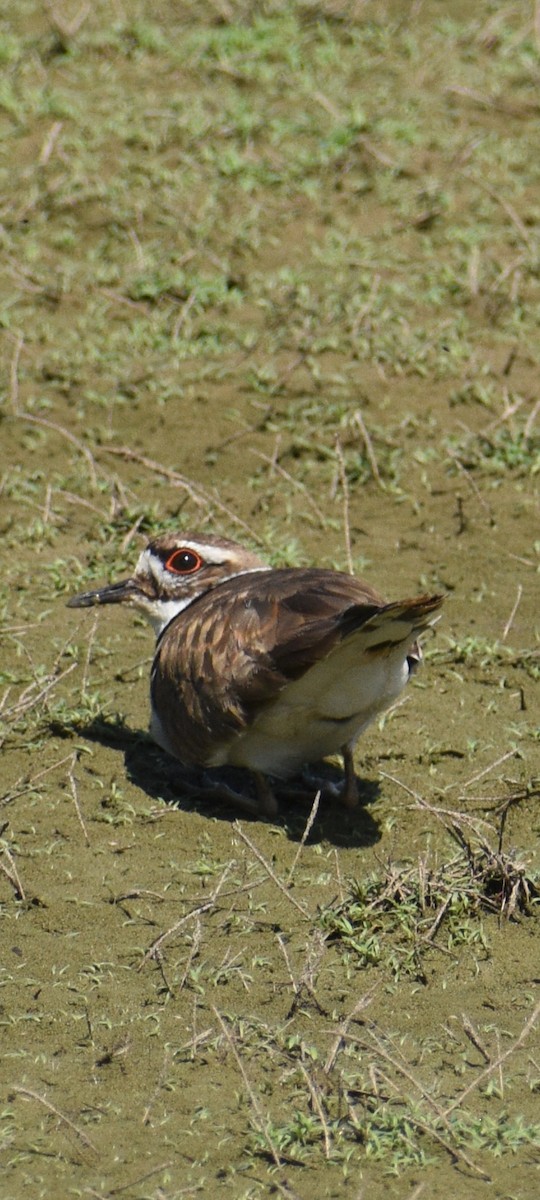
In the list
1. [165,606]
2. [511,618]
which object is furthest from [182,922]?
[511,618]

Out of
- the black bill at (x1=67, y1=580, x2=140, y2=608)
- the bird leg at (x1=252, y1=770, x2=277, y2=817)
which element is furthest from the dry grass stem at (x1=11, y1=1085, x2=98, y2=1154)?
the black bill at (x1=67, y1=580, x2=140, y2=608)

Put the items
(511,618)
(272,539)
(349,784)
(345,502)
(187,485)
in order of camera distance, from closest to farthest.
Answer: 1. (349,784)
2. (511,618)
3. (345,502)
4. (272,539)
5. (187,485)

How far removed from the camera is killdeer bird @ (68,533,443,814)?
192 inches

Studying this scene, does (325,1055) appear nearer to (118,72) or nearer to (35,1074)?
(35,1074)

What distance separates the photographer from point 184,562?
6047 mm

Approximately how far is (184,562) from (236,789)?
3.08 feet

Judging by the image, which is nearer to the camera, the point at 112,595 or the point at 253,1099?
the point at 253,1099

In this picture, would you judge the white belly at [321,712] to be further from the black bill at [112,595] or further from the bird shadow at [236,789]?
the black bill at [112,595]

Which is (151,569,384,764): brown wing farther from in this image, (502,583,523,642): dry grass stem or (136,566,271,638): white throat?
(502,583,523,642): dry grass stem

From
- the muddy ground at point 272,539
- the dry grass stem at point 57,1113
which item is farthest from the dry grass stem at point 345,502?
the dry grass stem at point 57,1113

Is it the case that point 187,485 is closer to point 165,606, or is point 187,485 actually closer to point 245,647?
point 165,606

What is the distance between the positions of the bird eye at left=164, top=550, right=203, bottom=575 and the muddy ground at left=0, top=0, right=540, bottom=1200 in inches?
16.4

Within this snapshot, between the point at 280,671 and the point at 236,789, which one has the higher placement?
the point at 280,671

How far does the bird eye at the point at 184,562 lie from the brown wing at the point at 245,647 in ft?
1.41
